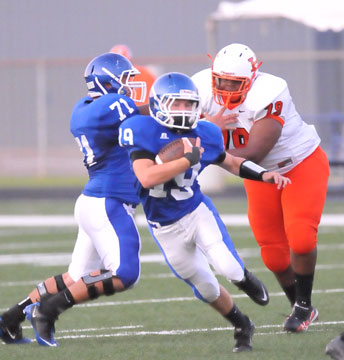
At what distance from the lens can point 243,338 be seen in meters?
5.48

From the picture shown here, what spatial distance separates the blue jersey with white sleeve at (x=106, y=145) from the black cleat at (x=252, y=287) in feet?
2.55

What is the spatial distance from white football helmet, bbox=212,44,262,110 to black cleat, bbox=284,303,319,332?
1.32 meters

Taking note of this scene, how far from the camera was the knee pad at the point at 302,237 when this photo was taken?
6.12 metres

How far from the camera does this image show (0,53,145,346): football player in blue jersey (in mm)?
5609

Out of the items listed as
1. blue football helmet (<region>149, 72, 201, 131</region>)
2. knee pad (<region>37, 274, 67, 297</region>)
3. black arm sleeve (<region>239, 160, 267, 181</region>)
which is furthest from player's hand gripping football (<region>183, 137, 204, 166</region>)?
knee pad (<region>37, 274, 67, 297</region>)

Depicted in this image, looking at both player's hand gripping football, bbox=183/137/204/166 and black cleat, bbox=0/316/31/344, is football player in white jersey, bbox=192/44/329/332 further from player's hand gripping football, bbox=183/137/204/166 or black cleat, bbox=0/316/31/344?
black cleat, bbox=0/316/31/344

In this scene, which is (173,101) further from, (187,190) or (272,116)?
(272,116)

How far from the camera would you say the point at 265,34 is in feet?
68.8

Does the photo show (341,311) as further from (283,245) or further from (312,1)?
(312,1)

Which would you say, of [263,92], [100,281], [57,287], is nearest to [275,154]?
[263,92]

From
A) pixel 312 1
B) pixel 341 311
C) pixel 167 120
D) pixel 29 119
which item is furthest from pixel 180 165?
pixel 29 119

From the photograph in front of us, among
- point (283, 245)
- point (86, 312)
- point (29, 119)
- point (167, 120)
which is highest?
point (167, 120)

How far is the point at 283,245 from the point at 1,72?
15.2 m

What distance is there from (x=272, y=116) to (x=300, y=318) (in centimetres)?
125
